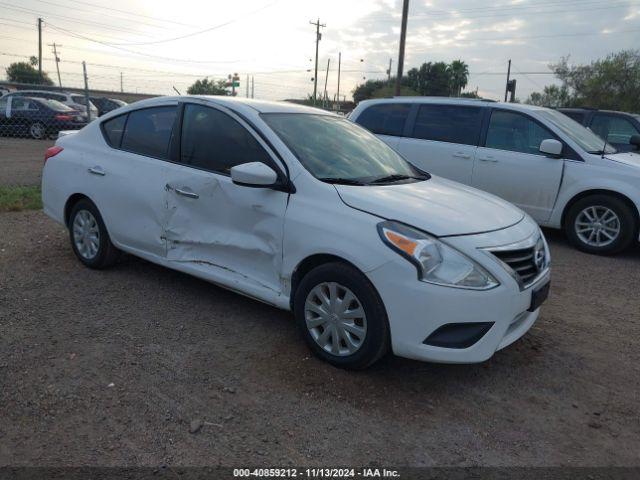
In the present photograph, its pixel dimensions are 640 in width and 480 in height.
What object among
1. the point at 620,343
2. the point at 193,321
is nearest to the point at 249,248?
the point at 193,321

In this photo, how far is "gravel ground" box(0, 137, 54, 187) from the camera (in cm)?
996

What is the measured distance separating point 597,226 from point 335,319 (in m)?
4.65

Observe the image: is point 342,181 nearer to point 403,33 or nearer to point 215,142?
point 215,142

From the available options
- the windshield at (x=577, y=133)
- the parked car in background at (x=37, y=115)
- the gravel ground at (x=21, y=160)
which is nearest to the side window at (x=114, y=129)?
the windshield at (x=577, y=133)

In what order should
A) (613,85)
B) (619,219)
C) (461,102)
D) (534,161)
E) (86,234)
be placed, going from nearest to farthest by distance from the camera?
(86,234) → (619,219) → (534,161) → (461,102) → (613,85)

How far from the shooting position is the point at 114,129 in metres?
4.98

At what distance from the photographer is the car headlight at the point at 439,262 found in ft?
9.94

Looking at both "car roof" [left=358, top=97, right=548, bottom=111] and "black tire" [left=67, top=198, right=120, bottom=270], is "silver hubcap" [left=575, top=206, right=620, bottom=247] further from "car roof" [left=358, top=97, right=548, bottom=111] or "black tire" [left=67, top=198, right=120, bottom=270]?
"black tire" [left=67, top=198, right=120, bottom=270]

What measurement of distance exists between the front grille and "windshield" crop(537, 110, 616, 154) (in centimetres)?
401

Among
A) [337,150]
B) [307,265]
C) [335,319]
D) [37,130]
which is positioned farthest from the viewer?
[37,130]

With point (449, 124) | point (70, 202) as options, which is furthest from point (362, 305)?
point (449, 124)

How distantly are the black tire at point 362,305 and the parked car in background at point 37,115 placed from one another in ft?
54.9

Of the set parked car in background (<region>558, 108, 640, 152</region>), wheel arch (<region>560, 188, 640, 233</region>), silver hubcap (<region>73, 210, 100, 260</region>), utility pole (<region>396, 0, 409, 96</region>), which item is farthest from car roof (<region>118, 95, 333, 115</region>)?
utility pole (<region>396, 0, 409, 96</region>)

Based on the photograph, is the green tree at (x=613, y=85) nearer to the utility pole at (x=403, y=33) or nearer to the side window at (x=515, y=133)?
the utility pole at (x=403, y=33)
